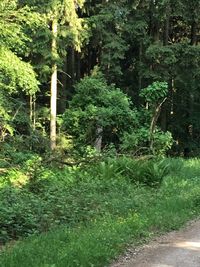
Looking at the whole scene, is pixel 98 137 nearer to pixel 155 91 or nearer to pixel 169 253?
pixel 155 91

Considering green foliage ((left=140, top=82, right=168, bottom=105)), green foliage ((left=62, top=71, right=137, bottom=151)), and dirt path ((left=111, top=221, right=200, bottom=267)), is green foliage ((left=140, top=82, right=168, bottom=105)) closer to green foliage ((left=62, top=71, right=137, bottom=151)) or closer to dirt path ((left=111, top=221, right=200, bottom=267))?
green foliage ((left=62, top=71, right=137, bottom=151))

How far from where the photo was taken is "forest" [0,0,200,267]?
29.2 ft

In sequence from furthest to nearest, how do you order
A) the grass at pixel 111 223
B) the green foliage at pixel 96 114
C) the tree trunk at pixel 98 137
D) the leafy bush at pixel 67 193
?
the tree trunk at pixel 98 137 < the green foliage at pixel 96 114 < the leafy bush at pixel 67 193 < the grass at pixel 111 223

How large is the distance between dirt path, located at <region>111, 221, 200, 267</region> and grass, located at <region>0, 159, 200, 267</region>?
233 mm

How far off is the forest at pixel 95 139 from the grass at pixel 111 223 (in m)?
0.03

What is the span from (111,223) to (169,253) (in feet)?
5.21

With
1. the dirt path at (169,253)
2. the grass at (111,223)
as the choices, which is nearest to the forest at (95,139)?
the grass at (111,223)

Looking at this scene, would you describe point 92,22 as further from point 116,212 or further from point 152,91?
point 116,212

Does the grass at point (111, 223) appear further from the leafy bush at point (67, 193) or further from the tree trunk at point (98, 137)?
the tree trunk at point (98, 137)

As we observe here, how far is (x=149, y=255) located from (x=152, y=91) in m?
14.8

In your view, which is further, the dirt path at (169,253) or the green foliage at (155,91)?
the green foliage at (155,91)

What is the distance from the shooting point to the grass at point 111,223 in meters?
7.21

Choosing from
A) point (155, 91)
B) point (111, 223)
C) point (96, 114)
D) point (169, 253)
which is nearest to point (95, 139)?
point (96, 114)

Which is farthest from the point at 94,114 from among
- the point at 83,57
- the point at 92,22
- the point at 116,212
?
the point at 83,57
